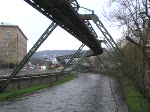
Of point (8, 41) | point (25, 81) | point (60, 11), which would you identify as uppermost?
point (8, 41)

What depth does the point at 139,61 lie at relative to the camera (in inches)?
1470

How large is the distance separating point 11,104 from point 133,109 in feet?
37.7

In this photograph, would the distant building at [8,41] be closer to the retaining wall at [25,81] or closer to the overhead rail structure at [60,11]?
the retaining wall at [25,81]

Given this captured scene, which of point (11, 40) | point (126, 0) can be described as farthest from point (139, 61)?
point (11, 40)

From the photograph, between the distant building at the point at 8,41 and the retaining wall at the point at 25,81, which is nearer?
the retaining wall at the point at 25,81

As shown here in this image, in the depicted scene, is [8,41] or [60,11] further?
[8,41]

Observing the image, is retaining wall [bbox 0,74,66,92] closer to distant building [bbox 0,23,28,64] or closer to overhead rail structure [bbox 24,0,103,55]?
overhead rail structure [bbox 24,0,103,55]

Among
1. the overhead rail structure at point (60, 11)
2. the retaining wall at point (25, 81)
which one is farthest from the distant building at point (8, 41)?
the overhead rail structure at point (60, 11)

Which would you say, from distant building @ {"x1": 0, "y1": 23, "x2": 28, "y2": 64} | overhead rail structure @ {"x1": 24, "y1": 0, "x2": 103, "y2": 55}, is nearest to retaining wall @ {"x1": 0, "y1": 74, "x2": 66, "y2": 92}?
overhead rail structure @ {"x1": 24, "y1": 0, "x2": 103, "y2": 55}

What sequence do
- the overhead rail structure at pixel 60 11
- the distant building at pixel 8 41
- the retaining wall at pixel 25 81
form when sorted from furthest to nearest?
the distant building at pixel 8 41 → the retaining wall at pixel 25 81 → the overhead rail structure at pixel 60 11

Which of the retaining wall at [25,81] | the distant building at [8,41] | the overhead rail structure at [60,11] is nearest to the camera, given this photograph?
the overhead rail structure at [60,11]

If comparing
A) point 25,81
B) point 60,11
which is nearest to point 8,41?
point 25,81

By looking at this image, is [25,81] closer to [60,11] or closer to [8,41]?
[60,11]

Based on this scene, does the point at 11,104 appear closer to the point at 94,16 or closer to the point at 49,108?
the point at 49,108
